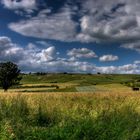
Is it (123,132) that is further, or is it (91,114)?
(91,114)

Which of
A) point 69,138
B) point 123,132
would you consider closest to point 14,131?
point 69,138

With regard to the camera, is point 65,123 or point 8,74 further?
point 8,74

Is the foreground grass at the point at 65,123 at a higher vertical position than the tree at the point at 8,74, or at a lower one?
lower

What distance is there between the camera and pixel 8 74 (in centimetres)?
11112

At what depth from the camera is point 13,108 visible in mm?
16031

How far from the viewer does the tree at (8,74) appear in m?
111

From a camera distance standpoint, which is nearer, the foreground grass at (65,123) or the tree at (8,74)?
the foreground grass at (65,123)

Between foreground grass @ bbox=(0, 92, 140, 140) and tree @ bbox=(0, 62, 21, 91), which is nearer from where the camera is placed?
foreground grass @ bbox=(0, 92, 140, 140)

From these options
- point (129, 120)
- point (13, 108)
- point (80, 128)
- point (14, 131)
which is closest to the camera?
point (14, 131)

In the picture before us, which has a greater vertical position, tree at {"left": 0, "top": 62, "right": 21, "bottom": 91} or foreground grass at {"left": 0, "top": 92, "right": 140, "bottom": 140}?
tree at {"left": 0, "top": 62, "right": 21, "bottom": 91}

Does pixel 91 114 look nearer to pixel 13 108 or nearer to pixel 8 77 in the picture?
pixel 13 108

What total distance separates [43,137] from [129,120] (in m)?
3.62

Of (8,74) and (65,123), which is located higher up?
(8,74)

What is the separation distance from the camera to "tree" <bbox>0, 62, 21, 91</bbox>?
11112 centimetres
